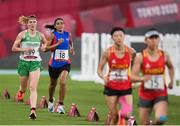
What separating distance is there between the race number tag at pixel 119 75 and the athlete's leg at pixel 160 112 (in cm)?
157

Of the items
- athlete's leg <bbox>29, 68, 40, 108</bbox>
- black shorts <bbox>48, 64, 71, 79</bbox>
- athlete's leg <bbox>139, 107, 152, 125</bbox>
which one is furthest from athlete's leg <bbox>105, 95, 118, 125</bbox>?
black shorts <bbox>48, 64, 71, 79</bbox>

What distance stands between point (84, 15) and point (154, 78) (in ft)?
90.1

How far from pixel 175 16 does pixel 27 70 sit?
24.1 metres

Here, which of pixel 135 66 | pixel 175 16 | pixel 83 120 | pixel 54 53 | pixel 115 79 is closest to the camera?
pixel 135 66

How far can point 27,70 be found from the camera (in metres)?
22.0

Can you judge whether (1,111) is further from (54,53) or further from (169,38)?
(169,38)

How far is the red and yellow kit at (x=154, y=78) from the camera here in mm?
16094

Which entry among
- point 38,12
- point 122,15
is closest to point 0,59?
point 38,12

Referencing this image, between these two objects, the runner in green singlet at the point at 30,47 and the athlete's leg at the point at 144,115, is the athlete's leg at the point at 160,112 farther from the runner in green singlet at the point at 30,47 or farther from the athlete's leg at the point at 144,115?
the runner in green singlet at the point at 30,47

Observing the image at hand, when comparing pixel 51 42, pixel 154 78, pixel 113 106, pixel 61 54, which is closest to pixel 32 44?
pixel 51 42

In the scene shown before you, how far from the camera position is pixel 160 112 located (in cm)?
1585

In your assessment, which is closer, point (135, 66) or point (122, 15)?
point (135, 66)

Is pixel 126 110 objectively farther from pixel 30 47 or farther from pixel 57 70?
pixel 57 70

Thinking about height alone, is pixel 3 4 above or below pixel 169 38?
above
